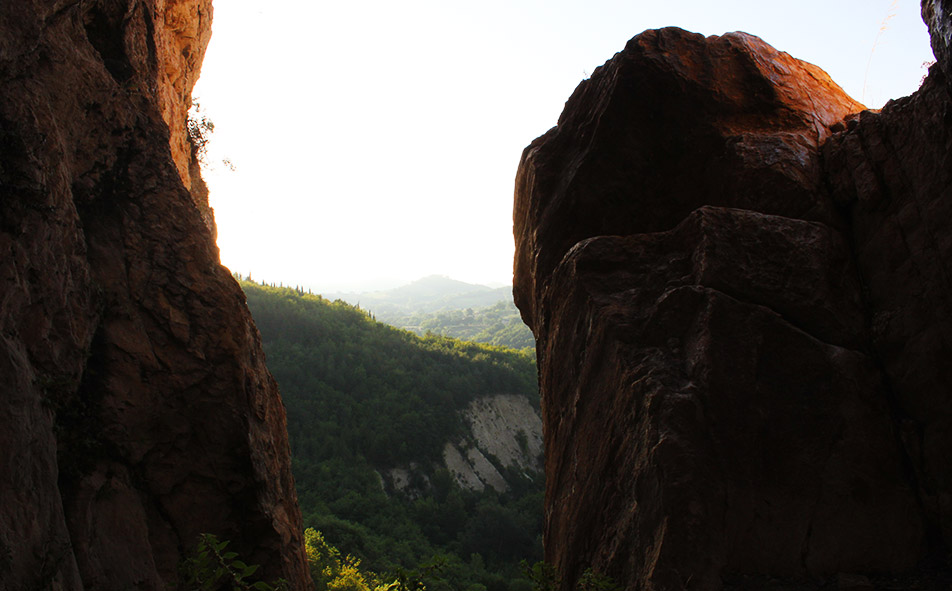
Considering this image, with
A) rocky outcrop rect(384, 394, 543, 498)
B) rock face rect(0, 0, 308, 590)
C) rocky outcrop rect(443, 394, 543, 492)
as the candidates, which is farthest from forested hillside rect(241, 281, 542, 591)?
rock face rect(0, 0, 308, 590)

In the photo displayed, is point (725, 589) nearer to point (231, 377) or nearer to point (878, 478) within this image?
point (878, 478)

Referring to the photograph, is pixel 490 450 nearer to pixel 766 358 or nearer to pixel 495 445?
pixel 495 445

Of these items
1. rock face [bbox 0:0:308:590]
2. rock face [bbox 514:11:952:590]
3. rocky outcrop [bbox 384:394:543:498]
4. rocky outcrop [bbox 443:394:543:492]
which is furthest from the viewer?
rocky outcrop [bbox 443:394:543:492]

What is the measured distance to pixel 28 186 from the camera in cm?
458

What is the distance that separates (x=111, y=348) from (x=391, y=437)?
73.0 metres

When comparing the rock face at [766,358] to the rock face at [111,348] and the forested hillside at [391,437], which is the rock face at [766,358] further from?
the forested hillside at [391,437]

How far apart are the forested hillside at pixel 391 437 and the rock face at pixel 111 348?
40374mm

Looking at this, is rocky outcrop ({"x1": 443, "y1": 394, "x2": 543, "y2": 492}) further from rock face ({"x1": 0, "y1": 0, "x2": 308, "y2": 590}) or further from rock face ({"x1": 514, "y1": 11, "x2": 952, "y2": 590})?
rock face ({"x1": 514, "y1": 11, "x2": 952, "y2": 590})

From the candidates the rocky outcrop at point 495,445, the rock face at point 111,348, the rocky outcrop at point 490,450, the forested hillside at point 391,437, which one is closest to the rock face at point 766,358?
the rock face at point 111,348

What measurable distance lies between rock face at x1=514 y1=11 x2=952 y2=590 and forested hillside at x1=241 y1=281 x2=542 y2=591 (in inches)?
1624

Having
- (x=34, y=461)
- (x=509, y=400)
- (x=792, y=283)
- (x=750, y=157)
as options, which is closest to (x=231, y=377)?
(x=34, y=461)

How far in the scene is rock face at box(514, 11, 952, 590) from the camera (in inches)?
188

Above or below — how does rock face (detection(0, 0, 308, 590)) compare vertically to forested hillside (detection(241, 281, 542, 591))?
above

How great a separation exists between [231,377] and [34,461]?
8.73 ft
